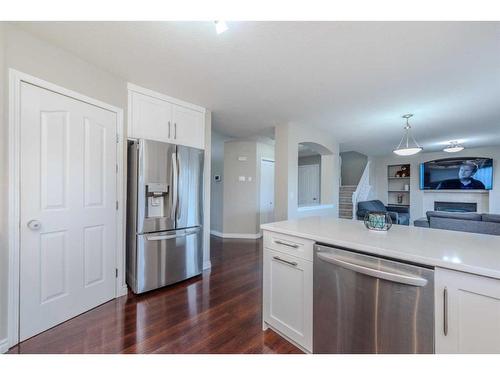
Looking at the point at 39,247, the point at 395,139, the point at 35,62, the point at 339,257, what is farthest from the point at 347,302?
the point at 395,139

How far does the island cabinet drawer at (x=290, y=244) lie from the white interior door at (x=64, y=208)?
1.65 m

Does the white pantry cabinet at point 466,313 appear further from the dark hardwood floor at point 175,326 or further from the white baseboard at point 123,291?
the white baseboard at point 123,291

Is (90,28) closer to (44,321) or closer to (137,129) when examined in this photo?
(137,129)

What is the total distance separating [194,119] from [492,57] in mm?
3112

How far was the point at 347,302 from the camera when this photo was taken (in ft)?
4.22

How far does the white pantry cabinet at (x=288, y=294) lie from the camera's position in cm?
150

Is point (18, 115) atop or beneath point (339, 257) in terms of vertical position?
atop

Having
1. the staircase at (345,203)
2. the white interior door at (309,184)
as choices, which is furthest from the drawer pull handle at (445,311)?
the white interior door at (309,184)

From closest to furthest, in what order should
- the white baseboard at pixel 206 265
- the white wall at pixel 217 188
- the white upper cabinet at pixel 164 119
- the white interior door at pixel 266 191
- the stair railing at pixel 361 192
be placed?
the white upper cabinet at pixel 164 119 < the white baseboard at pixel 206 265 < the white interior door at pixel 266 191 < the white wall at pixel 217 188 < the stair railing at pixel 361 192

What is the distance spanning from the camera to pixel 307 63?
2012 millimetres

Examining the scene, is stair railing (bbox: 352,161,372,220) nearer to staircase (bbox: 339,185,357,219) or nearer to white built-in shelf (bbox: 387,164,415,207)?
staircase (bbox: 339,185,357,219)

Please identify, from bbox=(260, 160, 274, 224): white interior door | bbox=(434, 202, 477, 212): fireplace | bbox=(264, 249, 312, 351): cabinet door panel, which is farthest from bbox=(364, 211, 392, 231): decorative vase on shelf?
bbox=(434, 202, 477, 212): fireplace

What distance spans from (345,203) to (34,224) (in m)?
6.60

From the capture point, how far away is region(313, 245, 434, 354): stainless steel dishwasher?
Answer: 104cm
